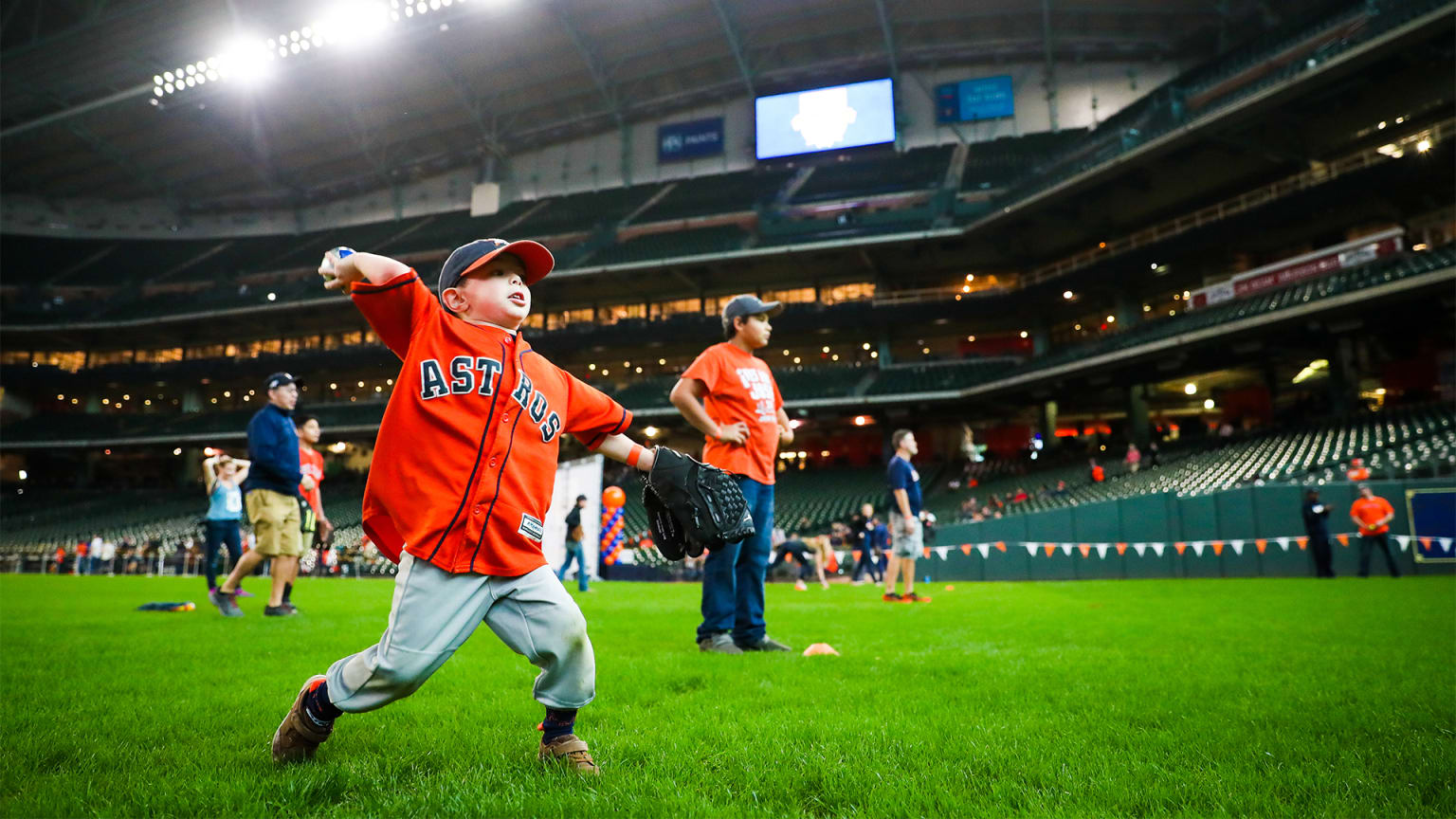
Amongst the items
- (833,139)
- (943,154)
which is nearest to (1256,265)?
(943,154)

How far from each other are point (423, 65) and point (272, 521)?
1376 inches

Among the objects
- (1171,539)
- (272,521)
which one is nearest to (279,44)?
(272,521)

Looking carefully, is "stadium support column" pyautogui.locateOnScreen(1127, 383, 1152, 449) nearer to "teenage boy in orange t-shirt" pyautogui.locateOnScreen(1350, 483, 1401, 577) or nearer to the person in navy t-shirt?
"teenage boy in orange t-shirt" pyautogui.locateOnScreen(1350, 483, 1401, 577)

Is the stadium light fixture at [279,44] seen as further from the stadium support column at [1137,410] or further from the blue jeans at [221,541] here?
the stadium support column at [1137,410]

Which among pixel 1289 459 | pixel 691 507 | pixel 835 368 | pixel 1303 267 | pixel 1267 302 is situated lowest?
pixel 691 507

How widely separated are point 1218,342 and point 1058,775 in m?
26.5

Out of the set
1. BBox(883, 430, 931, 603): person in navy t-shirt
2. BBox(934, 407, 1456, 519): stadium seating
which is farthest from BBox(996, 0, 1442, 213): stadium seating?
BBox(883, 430, 931, 603): person in navy t-shirt

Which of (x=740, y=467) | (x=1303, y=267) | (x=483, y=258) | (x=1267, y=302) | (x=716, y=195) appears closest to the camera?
(x=483, y=258)

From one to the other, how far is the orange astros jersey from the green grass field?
640mm

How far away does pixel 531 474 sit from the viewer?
2531mm

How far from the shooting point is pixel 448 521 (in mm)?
2295

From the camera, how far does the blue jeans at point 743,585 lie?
16.1 ft

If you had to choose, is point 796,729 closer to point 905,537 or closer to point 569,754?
point 569,754

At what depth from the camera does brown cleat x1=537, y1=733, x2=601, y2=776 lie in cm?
232
